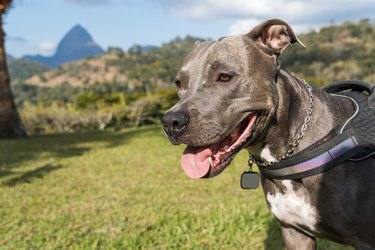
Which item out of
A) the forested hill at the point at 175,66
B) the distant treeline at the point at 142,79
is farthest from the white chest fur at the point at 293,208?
the forested hill at the point at 175,66

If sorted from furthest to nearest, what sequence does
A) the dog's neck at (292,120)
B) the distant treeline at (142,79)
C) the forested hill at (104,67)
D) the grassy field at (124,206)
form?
1. the forested hill at (104,67)
2. the distant treeline at (142,79)
3. the grassy field at (124,206)
4. the dog's neck at (292,120)

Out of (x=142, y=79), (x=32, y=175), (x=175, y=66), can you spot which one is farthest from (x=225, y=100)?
(x=142, y=79)

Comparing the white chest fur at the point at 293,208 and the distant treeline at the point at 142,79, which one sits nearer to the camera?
the white chest fur at the point at 293,208

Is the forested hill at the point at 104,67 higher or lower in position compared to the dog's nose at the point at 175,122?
lower

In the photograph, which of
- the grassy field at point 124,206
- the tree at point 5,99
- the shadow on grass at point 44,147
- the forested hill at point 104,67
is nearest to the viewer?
the grassy field at point 124,206

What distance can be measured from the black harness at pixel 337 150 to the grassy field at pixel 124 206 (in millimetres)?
2262

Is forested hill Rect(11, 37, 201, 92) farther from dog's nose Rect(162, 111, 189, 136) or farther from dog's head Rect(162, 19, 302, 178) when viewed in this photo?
dog's nose Rect(162, 111, 189, 136)

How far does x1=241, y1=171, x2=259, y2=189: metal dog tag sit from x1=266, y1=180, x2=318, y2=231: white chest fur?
0.21m

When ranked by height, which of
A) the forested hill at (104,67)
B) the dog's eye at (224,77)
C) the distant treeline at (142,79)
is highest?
the dog's eye at (224,77)

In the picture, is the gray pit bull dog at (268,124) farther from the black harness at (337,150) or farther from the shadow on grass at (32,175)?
the shadow on grass at (32,175)

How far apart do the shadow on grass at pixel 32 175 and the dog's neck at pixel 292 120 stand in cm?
760

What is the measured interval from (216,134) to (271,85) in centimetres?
52

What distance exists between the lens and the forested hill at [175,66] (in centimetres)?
5576

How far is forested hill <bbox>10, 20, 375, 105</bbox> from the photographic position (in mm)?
55763
